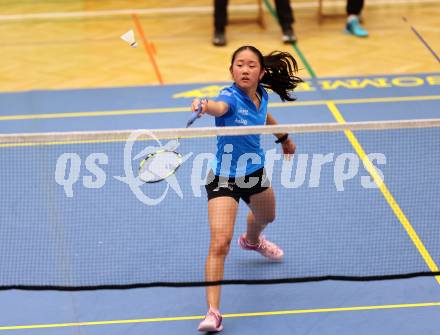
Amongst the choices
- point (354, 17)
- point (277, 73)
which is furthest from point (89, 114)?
point (354, 17)

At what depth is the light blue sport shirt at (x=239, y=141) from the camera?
6.28 m

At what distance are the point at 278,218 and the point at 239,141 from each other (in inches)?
65.5

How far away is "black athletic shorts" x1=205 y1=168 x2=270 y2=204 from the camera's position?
6.40 meters

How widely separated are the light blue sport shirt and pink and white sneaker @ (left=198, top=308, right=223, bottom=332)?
1000mm

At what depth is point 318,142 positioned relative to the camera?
9.23 m

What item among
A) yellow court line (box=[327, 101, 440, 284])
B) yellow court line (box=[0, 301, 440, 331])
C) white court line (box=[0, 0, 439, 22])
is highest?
yellow court line (box=[0, 301, 440, 331])

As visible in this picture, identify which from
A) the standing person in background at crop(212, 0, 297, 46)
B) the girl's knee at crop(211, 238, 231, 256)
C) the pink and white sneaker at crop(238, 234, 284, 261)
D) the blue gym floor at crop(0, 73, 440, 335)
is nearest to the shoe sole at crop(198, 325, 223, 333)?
the blue gym floor at crop(0, 73, 440, 335)

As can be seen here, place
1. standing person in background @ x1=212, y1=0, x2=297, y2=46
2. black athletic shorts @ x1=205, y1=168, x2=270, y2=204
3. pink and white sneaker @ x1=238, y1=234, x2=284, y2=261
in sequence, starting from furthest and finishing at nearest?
standing person in background @ x1=212, y1=0, x2=297, y2=46 → pink and white sneaker @ x1=238, y1=234, x2=284, y2=261 → black athletic shorts @ x1=205, y1=168, x2=270, y2=204

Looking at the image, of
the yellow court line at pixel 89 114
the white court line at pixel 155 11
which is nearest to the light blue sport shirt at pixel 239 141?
the yellow court line at pixel 89 114

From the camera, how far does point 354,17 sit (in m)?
12.7

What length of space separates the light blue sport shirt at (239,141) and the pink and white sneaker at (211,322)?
1.00 metres

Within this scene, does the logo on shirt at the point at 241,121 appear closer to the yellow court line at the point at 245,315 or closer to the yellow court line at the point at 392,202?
the yellow court line at the point at 245,315

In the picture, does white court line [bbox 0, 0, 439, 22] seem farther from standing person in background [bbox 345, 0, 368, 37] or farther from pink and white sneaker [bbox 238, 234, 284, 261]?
pink and white sneaker [bbox 238, 234, 284, 261]

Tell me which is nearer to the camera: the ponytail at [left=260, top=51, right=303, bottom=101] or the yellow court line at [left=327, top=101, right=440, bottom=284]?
the ponytail at [left=260, top=51, right=303, bottom=101]
